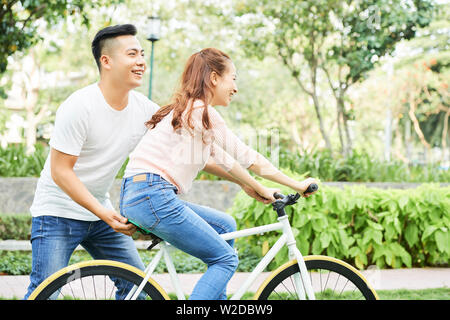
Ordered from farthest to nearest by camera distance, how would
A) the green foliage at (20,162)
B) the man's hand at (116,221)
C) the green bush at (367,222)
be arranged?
1. the green foliage at (20,162)
2. the green bush at (367,222)
3. the man's hand at (116,221)

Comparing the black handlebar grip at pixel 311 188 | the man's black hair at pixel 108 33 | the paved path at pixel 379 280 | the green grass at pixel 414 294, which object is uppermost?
the man's black hair at pixel 108 33

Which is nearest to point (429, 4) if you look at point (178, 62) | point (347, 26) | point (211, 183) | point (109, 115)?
point (347, 26)

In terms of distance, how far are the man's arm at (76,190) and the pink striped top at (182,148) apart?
21 centimetres

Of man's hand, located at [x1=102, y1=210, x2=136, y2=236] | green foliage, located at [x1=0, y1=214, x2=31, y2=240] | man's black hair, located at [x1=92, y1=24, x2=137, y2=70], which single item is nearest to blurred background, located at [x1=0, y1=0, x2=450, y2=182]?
green foliage, located at [x1=0, y1=214, x2=31, y2=240]

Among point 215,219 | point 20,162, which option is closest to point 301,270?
point 215,219

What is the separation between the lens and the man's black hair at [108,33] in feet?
8.64

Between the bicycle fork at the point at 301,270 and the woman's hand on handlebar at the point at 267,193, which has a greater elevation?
the woman's hand on handlebar at the point at 267,193

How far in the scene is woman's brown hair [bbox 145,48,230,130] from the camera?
8.27 ft

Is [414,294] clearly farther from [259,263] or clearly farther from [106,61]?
[106,61]

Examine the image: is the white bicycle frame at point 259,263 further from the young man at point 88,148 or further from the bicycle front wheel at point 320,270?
the young man at point 88,148

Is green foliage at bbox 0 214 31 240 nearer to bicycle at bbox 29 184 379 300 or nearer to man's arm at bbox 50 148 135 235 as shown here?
bicycle at bbox 29 184 379 300

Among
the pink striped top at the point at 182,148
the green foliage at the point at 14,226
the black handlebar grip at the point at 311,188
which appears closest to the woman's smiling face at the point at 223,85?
the pink striped top at the point at 182,148
